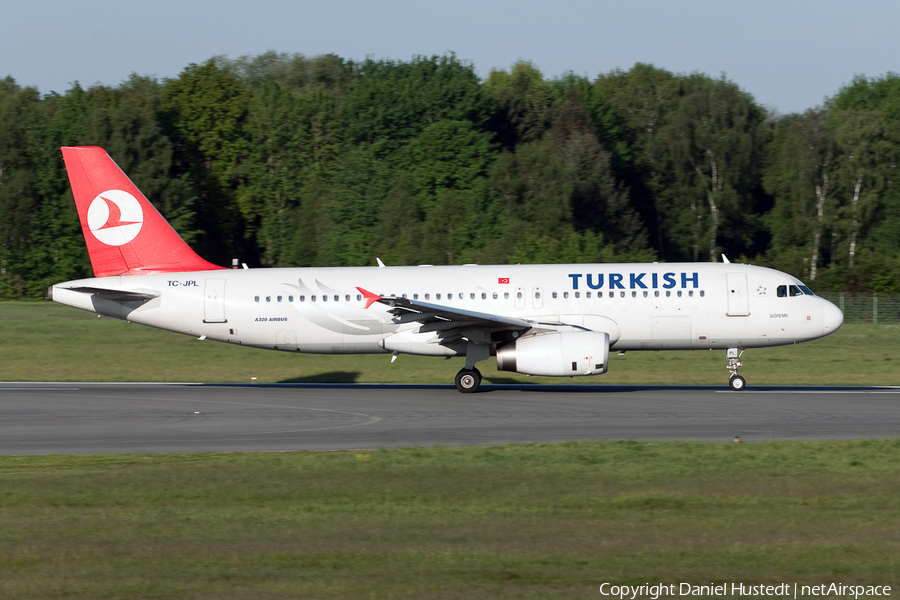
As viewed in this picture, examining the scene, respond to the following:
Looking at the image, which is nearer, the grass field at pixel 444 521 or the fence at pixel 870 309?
the grass field at pixel 444 521

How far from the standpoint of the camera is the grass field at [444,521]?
904cm

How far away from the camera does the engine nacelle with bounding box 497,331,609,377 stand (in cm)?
2453

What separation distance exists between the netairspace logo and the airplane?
15896 millimetres

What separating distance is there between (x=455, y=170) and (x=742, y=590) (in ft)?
230

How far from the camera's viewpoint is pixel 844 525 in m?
11.0

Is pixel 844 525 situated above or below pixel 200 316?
below

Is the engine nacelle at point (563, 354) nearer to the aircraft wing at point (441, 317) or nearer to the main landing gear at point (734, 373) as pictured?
the aircraft wing at point (441, 317)

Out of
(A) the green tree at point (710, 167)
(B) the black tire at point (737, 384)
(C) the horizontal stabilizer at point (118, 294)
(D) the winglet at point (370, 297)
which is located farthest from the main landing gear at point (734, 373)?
(A) the green tree at point (710, 167)

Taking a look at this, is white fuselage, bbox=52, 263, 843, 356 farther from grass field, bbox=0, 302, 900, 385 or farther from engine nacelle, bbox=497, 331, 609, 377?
grass field, bbox=0, 302, 900, 385

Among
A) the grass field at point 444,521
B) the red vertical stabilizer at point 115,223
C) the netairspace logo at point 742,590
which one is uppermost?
the red vertical stabilizer at point 115,223

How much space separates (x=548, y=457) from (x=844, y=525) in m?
5.46

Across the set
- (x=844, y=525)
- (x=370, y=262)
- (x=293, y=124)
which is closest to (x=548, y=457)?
(x=844, y=525)

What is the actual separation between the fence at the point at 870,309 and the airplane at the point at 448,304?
23124 millimetres

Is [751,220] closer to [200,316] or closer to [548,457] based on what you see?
[200,316]
